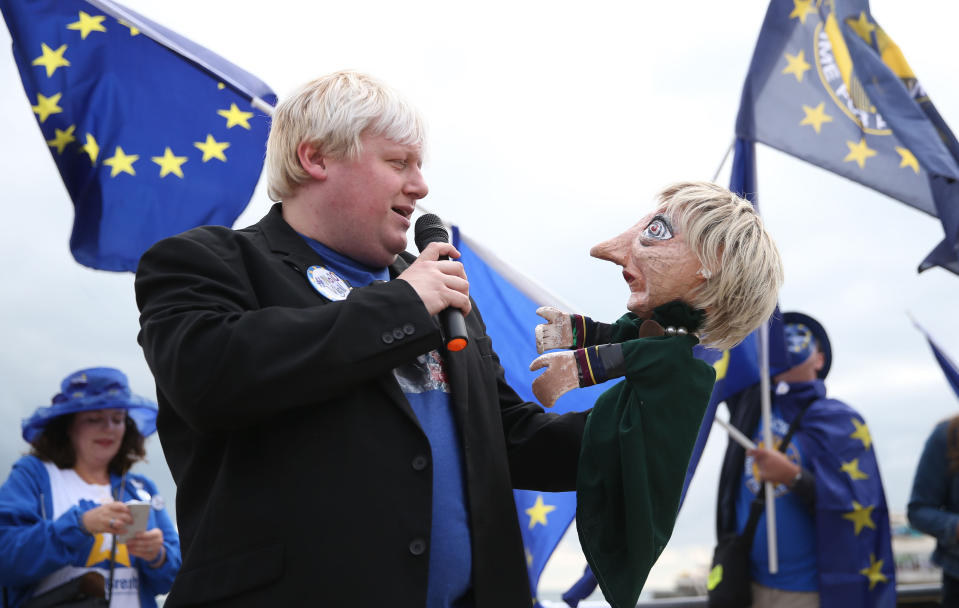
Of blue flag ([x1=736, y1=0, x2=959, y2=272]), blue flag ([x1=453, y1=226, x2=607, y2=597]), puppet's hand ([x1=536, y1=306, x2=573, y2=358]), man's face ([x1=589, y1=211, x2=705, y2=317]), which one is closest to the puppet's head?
man's face ([x1=589, y1=211, x2=705, y2=317])

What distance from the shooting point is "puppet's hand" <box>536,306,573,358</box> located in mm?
2021

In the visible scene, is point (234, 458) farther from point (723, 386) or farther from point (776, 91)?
point (776, 91)

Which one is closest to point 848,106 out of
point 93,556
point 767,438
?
point 767,438

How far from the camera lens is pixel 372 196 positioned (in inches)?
78.3

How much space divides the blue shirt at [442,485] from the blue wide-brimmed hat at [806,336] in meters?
4.36

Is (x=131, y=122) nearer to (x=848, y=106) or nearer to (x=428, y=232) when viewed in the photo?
(x=428, y=232)

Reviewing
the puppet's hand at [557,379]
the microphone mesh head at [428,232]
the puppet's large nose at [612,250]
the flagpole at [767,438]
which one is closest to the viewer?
the puppet's hand at [557,379]

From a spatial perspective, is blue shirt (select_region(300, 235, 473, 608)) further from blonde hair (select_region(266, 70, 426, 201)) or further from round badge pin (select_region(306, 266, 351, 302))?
blonde hair (select_region(266, 70, 426, 201))

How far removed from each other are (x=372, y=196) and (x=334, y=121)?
0.19m

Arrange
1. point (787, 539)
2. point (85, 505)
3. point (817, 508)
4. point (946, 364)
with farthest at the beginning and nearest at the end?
point (946, 364)
point (787, 539)
point (817, 508)
point (85, 505)

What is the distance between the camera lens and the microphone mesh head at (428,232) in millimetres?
2174

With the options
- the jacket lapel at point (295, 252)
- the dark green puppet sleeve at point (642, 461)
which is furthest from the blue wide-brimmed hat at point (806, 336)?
the jacket lapel at point (295, 252)

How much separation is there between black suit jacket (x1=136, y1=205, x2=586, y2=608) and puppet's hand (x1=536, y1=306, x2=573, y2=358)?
36cm

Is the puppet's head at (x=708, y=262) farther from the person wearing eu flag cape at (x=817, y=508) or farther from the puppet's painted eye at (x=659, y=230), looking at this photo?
the person wearing eu flag cape at (x=817, y=508)
